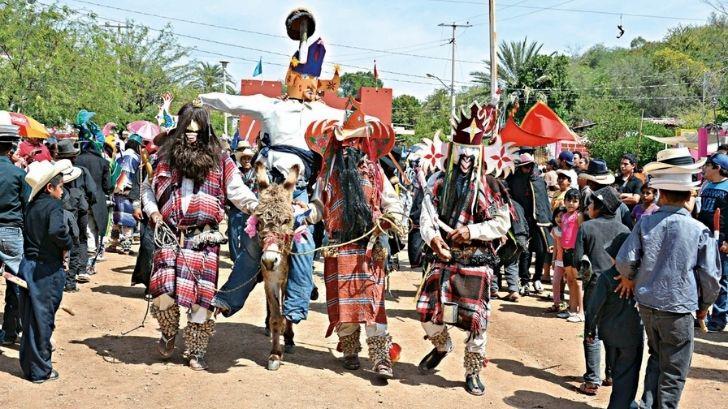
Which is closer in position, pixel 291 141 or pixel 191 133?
pixel 191 133

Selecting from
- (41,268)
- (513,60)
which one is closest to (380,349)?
(41,268)

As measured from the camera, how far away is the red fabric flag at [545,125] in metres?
11.4

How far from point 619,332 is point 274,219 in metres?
2.76

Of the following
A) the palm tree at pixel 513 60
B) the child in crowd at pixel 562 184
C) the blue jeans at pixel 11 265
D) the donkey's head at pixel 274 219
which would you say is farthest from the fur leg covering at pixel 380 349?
the palm tree at pixel 513 60

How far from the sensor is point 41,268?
5559 millimetres

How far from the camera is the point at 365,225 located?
5977mm

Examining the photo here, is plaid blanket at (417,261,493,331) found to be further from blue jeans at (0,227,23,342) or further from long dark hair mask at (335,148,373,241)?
blue jeans at (0,227,23,342)

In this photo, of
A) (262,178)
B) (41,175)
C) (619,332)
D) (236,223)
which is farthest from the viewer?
(236,223)

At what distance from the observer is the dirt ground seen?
17.6 ft

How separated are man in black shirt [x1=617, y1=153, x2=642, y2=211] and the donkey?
493cm

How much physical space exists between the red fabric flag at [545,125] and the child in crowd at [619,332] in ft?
20.6

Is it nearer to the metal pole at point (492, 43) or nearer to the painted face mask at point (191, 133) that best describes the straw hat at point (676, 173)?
the painted face mask at point (191, 133)

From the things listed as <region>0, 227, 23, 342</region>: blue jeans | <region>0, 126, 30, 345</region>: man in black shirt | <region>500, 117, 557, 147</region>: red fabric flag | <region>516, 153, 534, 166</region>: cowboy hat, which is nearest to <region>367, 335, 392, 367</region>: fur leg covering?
<region>0, 227, 23, 342</region>: blue jeans

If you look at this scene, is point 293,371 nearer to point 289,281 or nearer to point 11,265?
point 289,281
